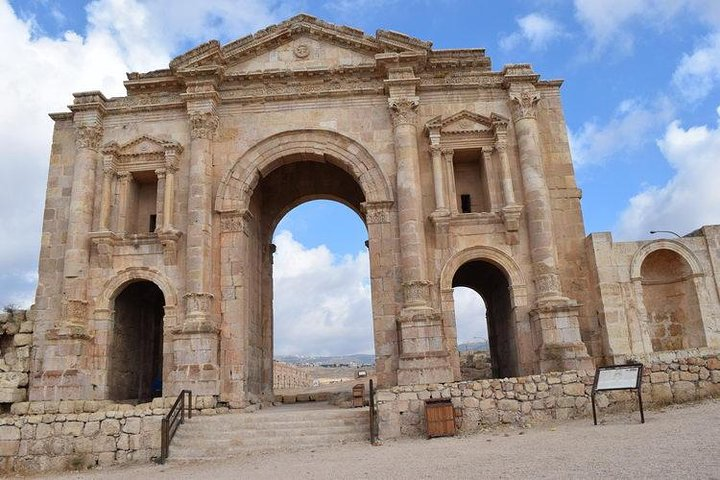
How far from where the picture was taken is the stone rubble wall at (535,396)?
11938mm

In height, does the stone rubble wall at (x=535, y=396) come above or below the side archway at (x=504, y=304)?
below

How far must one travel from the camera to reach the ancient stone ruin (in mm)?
14570

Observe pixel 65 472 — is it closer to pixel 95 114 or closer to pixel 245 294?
pixel 245 294

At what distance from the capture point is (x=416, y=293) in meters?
14.6

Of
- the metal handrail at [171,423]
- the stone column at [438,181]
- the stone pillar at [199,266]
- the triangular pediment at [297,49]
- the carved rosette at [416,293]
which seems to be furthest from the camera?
the triangular pediment at [297,49]

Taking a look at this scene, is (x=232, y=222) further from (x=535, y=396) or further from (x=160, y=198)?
(x=535, y=396)

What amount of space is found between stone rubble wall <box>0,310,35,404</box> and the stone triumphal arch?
340mm

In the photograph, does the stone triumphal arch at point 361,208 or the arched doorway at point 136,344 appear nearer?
the stone triumphal arch at point 361,208

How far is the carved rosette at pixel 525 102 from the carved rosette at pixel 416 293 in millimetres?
5880

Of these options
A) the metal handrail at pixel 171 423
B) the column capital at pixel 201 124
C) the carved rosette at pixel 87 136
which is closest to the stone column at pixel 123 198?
the carved rosette at pixel 87 136

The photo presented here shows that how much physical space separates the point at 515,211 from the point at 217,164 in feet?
28.6

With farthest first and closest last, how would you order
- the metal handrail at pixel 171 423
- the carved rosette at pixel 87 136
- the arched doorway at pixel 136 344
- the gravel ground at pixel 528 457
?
the carved rosette at pixel 87 136
the arched doorway at pixel 136 344
the metal handrail at pixel 171 423
the gravel ground at pixel 528 457

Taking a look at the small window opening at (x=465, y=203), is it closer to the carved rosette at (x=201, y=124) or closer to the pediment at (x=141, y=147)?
the carved rosette at (x=201, y=124)

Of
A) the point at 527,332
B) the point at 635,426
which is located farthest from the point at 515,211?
the point at 635,426
